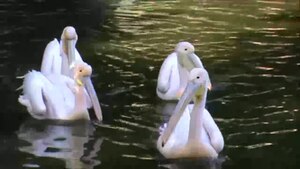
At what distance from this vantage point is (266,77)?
29.6ft

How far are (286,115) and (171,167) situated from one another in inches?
67.4

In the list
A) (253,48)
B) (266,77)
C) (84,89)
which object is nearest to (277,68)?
(266,77)

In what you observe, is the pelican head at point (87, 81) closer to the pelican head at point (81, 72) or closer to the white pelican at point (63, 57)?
the pelican head at point (81, 72)

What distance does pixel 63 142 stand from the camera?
274 inches

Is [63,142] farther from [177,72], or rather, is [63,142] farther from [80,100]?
[177,72]

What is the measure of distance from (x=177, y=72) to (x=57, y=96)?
142 cm

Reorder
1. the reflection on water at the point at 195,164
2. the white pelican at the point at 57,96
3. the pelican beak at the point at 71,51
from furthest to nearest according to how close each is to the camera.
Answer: the pelican beak at the point at 71,51 < the white pelican at the point at 57,96 < the reflection on water at the point at 195,164

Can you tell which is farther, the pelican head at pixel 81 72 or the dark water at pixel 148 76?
the pelican head at pixel 81 72

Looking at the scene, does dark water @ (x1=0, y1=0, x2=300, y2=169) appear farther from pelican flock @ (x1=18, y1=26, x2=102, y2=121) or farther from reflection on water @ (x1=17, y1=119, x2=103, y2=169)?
pelican flock @ (x1=18, y1=26, x2=102, y2=121)

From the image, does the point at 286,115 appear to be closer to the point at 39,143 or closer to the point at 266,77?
the point at 266,77

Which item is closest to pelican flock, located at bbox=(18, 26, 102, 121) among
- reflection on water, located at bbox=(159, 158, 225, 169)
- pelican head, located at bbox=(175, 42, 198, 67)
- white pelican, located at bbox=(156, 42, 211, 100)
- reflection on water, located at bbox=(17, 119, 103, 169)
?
reflection on water, located at bbox=(17, 119, 103, 169)

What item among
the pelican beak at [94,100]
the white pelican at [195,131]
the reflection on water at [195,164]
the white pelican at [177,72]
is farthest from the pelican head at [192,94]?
the white pelican at [177,72]

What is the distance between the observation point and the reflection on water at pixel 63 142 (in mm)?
6539

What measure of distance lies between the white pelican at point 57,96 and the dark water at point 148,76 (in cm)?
11
